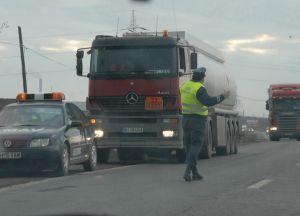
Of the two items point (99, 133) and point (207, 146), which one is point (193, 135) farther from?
point (207, 146)

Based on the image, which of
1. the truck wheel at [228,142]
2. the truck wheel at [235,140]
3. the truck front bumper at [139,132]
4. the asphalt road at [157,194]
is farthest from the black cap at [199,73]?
the truck wheel at [235,140]

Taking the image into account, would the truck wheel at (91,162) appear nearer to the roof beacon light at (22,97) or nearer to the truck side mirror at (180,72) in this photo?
the roof beacon light at (22,97)

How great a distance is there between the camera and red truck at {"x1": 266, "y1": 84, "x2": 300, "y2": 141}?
47281mm

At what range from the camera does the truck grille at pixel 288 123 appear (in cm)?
4888

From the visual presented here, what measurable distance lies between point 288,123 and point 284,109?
1.14 meters

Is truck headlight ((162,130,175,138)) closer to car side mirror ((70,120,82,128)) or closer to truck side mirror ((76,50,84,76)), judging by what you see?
truck side mirror ((76,50,84,76))

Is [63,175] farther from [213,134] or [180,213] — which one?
[213,134]

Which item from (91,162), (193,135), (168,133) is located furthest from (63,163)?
(168,133)

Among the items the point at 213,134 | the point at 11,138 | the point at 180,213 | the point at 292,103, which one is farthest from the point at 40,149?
the point at 292,103

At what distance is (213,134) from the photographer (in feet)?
79.0

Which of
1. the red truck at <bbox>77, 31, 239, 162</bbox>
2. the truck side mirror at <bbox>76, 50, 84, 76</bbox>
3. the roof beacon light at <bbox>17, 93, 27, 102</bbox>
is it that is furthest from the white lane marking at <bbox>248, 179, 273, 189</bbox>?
the truck side mirror at <bbox>76, 50, 84, 76</bbox>

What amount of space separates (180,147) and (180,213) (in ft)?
35.1

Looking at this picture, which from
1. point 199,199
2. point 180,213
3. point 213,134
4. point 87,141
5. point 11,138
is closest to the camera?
point 180,213

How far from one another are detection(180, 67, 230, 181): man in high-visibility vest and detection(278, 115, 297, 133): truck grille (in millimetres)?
35777
